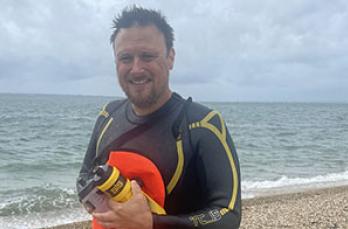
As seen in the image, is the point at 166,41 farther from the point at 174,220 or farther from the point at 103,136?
the point at 174,220

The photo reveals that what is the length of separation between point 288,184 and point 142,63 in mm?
14940

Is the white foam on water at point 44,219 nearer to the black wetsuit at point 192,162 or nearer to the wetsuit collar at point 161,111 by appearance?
the wetsuit collar at point 161,111

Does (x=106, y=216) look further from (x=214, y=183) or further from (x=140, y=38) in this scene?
(x=140, y=38)

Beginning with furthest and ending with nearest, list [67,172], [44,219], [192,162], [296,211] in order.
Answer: [67,172] < [296,211] < [44,219] < [192,162]

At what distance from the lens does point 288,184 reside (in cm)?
1641

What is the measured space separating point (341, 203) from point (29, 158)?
14.9 meters

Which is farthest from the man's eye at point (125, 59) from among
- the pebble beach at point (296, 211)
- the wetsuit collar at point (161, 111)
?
the pebble beach at point (296, 211)

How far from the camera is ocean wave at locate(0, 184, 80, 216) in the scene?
450 inches

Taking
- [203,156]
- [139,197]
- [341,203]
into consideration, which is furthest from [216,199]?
[341,203]

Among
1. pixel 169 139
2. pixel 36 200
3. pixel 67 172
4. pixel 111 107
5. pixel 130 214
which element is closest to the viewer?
pixel 130 214

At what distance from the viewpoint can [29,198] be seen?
12609 millimetres

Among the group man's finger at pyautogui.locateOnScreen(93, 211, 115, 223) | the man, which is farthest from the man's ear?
man's finger at pyautogui.locateOnScreen(93, 211, 115, 223)

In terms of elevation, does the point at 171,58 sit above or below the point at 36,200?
above

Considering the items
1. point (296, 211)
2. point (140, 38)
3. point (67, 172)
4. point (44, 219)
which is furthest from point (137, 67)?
point (67, 172)
